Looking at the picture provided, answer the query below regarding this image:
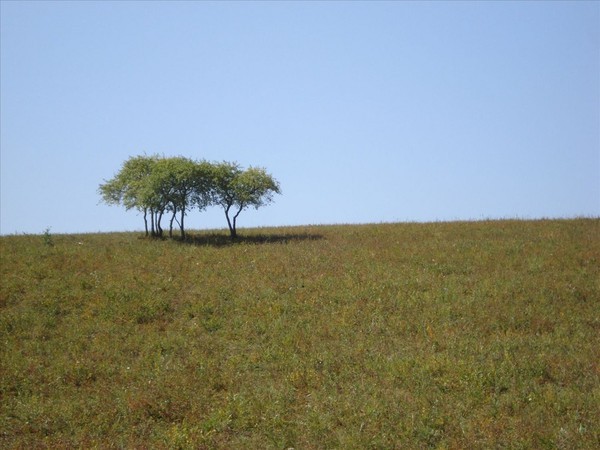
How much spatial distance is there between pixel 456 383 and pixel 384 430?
3.36 meters

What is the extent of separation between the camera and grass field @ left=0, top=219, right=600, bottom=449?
1577 centimetres

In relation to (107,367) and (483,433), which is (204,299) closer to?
(107,367)

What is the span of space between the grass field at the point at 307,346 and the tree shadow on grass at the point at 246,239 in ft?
14.1

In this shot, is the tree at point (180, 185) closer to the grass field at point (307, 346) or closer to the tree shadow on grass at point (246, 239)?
the tree shadow on grass at point (246, 239)

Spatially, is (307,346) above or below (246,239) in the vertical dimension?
below

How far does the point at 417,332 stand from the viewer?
22234 millimetres

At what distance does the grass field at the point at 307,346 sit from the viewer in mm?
15773

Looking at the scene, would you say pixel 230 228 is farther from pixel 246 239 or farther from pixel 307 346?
pixel 307 346

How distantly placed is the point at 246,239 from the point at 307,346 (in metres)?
21.6

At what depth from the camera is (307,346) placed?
842 inches

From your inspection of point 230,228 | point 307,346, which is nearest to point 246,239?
point 230,228

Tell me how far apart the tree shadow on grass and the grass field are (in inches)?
169

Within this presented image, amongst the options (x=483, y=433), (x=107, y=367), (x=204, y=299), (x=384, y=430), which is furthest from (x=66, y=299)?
(x=483, y=433)

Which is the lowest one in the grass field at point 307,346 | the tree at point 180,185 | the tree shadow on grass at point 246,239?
the grass field at point 307,346
